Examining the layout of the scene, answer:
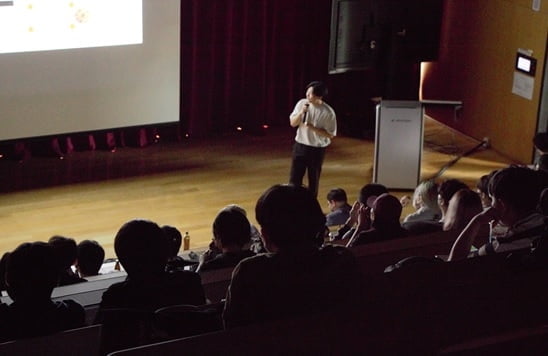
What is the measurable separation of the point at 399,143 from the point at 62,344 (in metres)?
5.93

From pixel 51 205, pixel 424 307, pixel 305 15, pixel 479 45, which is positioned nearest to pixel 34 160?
pixel 51 205

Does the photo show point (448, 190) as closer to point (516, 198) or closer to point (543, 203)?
point (516, 198)

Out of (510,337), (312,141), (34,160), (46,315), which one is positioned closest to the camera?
(510,337)

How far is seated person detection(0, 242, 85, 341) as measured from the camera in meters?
2.38

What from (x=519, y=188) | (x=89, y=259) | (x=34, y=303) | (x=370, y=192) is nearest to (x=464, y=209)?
(x=370, y=192)

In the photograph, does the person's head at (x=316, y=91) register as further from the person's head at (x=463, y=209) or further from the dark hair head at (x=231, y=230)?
the dark hair head at (x=231, y=230)

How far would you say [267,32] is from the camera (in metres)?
8.97

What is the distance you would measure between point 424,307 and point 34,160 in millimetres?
6916

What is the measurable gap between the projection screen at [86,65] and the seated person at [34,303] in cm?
481

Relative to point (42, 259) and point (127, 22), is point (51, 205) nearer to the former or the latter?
point (127, 22)

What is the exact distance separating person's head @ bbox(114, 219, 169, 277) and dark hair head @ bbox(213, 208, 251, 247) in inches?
36.3

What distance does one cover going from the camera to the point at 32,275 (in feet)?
7.98

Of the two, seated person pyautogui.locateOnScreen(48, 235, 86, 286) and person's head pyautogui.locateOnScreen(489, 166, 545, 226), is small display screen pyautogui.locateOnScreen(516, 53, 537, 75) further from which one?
person's head pyautogui.locateOnScreen(489, 166, 545, 226)

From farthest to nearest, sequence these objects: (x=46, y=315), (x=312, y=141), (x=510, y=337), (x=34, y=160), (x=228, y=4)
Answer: (x=228, y=4)
(x=34, y=160)
(x=312, y=141)
(x=46, y=315)
(x=510, y=337)
